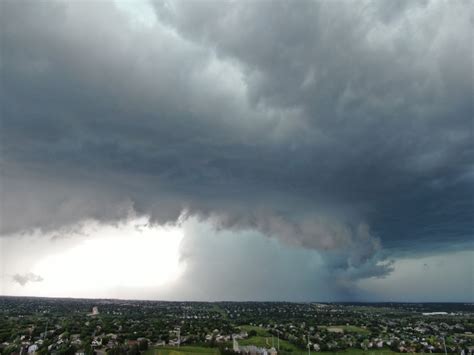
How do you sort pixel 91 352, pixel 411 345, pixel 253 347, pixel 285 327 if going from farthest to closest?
pixel 285 327, pixel 411 345, pixel 253 347, pixel 91 352

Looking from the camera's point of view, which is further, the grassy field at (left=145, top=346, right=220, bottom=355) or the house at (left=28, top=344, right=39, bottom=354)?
the grassy field at (left=145, top=346, right=220, bottom=355)

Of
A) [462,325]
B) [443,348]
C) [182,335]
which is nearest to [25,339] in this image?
[182,335]

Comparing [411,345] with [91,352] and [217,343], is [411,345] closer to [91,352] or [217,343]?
[217,343]

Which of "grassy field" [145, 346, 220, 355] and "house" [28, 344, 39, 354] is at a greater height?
"house" [28, 344, 39, 354]

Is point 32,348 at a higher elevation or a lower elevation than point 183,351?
higher

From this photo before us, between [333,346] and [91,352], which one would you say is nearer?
[91,352]

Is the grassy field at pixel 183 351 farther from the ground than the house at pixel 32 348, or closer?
closer

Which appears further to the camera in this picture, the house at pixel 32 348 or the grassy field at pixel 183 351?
the grassy field at pixel 183 351

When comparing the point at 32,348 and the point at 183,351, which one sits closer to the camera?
the point at 32,348
